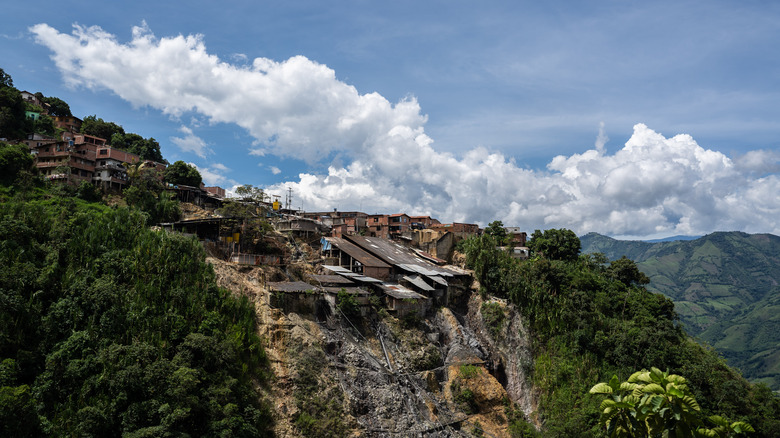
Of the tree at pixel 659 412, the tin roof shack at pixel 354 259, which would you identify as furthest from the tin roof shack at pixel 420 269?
the tree at pixel 659 412

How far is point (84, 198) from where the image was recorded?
43312mm

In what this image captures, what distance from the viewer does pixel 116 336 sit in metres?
25.5

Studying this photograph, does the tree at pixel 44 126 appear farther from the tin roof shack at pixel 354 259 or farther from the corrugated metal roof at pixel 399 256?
the corrugated metal roof at pixel 399 256

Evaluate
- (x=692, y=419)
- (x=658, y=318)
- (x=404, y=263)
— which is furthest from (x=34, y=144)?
(x=658, y=318)

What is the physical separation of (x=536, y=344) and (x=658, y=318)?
1232 centimetres

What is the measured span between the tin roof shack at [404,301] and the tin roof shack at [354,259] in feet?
5.68

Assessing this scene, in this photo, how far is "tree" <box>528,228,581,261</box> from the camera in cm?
5512

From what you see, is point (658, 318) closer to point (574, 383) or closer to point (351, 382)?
point (574, 383)

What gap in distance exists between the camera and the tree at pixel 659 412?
11906 millimetres

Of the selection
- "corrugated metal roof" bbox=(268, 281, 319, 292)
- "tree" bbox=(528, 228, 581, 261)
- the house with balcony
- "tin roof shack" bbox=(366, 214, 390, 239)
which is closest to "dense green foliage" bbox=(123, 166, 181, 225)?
the house with balcony

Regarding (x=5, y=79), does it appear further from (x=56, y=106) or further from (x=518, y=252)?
(x=518, y=252)

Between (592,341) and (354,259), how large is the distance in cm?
2159

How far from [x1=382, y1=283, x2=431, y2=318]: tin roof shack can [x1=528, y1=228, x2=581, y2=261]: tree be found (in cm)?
2280

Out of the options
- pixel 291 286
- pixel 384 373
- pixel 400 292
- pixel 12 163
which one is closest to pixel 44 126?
pixel 12 163
